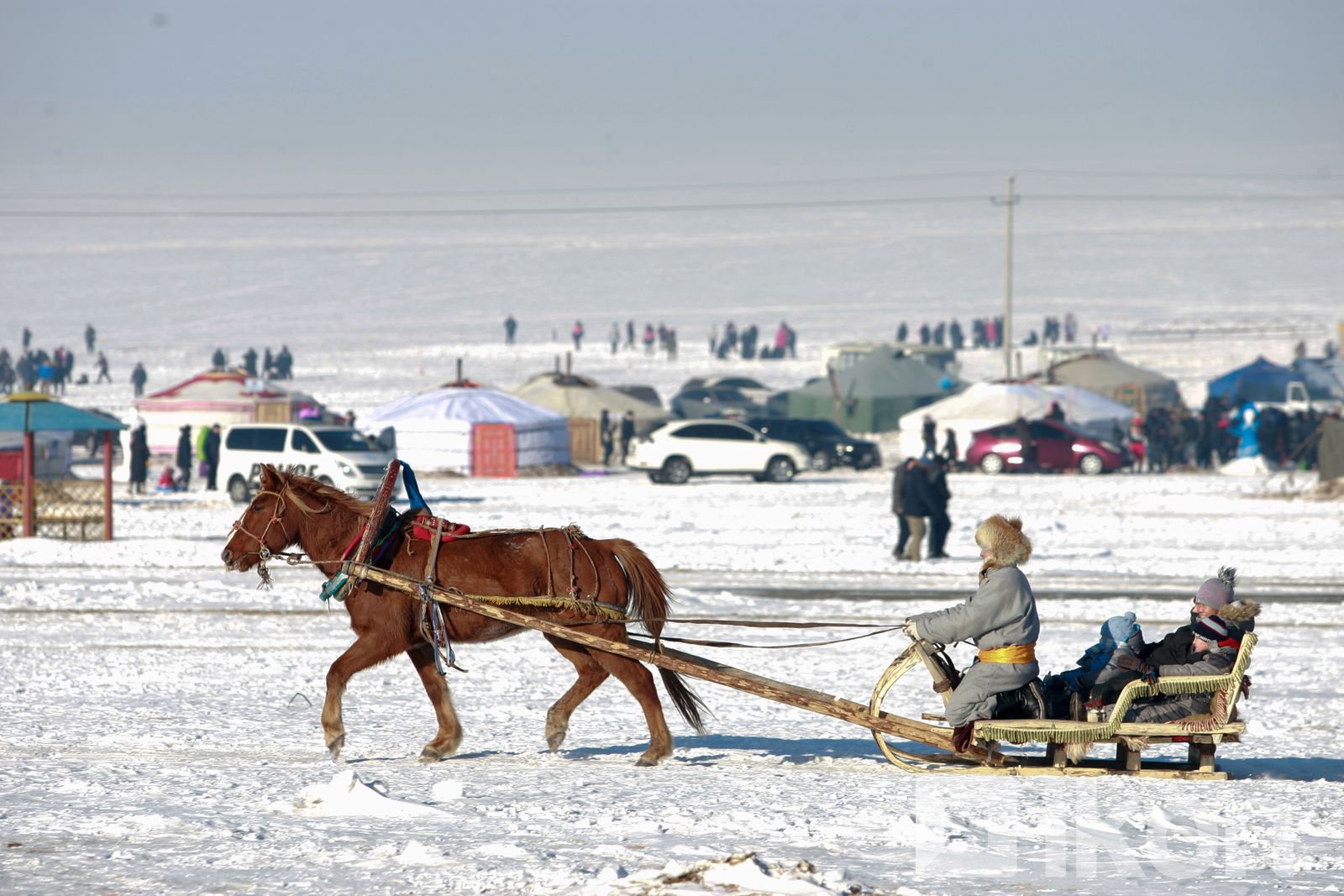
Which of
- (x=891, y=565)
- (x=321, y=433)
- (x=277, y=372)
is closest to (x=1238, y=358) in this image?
(x=277, y=372)

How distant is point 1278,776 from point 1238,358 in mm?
80683

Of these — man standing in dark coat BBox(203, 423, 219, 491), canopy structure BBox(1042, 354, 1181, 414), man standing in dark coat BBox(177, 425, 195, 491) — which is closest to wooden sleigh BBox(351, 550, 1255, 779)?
man standing in dark coat BBox(203, 423, 219, 491)

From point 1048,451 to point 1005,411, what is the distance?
5482 millimetres

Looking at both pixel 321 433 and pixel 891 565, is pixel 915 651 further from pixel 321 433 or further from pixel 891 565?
pixel 321 433

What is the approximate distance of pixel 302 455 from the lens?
35.8m

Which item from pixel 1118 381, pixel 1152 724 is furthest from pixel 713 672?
pixel 1118 381

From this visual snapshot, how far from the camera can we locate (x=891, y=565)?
2134 cm

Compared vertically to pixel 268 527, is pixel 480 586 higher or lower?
lower

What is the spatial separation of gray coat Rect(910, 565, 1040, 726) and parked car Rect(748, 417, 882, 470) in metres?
38.2

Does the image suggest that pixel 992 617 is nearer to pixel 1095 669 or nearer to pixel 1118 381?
pixel 1095 669

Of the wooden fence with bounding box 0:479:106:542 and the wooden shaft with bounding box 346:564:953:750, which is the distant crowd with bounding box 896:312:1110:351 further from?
the wooden shaft with bounding box 346:564:953:750

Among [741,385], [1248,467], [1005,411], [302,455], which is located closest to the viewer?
[302,455]

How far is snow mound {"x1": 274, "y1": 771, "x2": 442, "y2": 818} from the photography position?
7.30 metres

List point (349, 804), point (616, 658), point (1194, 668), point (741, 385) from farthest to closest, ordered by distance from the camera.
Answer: point (741, 385) < point (616, 658) < point (1194, 668) < point (349, 804)
